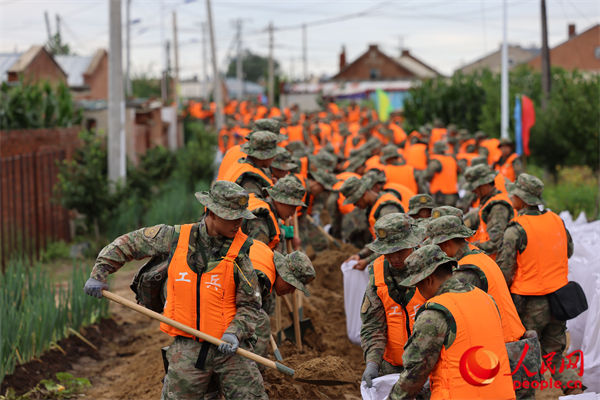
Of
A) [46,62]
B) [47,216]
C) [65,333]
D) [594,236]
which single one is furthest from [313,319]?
[46,62]

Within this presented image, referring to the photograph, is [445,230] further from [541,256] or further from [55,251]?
[55,251]

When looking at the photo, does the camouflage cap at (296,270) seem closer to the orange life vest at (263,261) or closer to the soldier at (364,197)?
the orange life vest at (263,261)

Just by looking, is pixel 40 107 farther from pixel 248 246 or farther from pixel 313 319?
pixel 248 246

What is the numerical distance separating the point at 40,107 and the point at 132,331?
25.6 feet

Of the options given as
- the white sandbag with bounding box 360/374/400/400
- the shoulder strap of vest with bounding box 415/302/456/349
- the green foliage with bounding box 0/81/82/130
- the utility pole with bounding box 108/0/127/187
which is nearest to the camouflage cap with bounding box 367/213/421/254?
the white sandbag with bounding box 360/374/400/400

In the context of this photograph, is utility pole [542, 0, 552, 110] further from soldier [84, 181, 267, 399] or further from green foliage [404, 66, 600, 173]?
soldier [84, 181, 267, 399]

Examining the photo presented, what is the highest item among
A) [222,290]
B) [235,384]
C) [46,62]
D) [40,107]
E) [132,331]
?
[46,62]

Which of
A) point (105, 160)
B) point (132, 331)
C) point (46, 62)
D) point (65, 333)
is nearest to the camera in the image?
point (65, 333)

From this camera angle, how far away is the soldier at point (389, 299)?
4.74 metres

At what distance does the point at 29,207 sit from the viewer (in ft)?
44.5

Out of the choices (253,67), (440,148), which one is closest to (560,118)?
(440,148)

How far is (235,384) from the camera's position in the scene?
4.72 metres

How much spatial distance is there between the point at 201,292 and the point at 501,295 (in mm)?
1847

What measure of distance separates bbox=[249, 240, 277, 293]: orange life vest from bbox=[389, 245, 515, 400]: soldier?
1.25 metres
